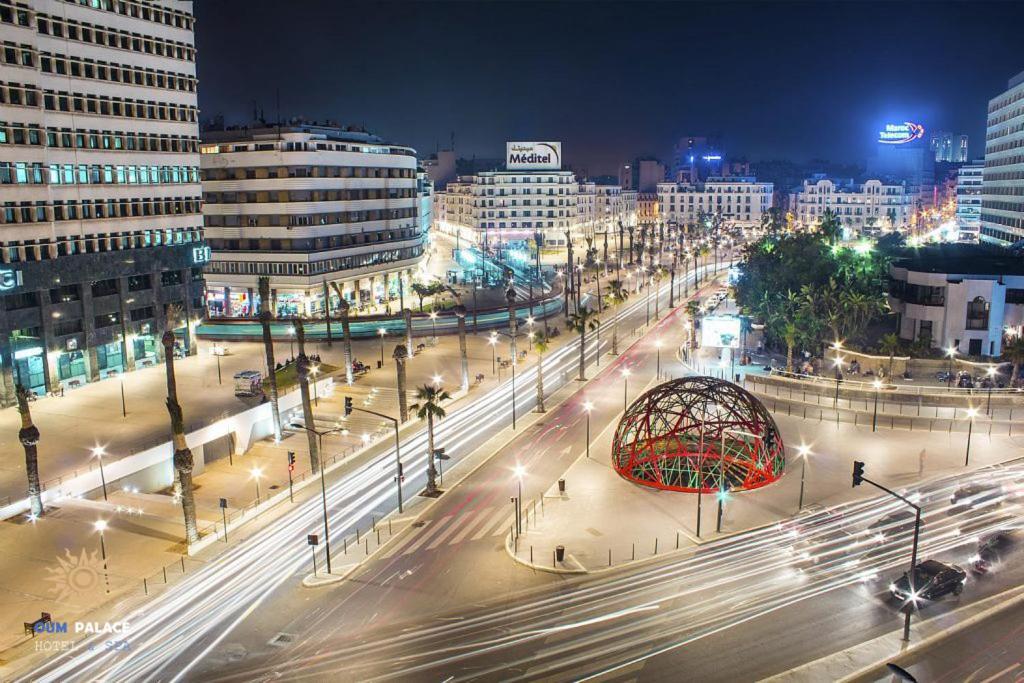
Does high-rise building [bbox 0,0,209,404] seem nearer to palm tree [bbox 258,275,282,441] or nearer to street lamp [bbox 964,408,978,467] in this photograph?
palm tree [bbox 258,275,282,441]

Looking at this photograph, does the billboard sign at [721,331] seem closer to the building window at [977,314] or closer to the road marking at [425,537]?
the building window at [977,314]

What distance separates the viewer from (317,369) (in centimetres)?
7862

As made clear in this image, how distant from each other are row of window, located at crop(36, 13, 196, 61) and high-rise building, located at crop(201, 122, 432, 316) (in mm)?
25095

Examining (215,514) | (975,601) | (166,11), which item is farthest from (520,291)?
(975,601)

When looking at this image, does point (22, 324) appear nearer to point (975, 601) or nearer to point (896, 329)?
point (975, 601)

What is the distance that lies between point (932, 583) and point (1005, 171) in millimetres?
128366

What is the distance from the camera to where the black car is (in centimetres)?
3612

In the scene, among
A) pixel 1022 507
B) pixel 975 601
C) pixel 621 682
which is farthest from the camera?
pixel 1022 507

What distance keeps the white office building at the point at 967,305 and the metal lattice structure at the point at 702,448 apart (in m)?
36.3

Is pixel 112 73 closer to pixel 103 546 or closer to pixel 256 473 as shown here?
pixel 256 473

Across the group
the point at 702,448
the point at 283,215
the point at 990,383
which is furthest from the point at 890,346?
the point at 283,215

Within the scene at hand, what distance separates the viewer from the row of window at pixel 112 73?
68062mm

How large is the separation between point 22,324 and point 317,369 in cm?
2466

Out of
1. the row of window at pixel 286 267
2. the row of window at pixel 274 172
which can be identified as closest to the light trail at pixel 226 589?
the row of window at pixel 286 267
